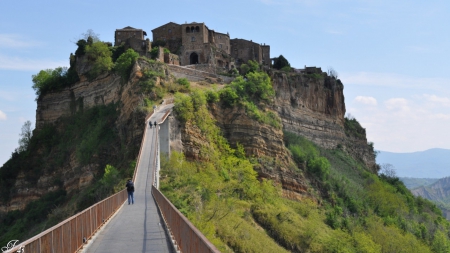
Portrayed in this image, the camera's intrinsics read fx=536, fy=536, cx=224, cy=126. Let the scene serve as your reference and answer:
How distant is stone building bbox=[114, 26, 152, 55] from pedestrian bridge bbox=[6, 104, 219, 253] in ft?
136

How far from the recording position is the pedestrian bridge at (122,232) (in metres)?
11.1

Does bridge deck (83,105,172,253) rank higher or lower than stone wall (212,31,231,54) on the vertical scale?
lower

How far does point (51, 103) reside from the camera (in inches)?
2746

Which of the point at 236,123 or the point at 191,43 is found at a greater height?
the point at 191,43

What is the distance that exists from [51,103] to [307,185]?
1395 inches

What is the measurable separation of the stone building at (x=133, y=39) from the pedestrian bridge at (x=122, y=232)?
136 ft

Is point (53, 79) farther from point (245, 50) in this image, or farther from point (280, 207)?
point (280, 207)

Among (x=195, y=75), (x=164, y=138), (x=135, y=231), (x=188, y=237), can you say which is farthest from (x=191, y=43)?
(x=188, y=237)

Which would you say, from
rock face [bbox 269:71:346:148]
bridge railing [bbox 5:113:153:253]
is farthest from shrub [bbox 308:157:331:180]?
bridge railing [bbox 5:113:153:253]

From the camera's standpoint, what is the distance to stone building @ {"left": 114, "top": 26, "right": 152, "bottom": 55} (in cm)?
6769

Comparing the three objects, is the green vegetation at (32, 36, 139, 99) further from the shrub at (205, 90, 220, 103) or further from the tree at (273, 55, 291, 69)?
the tree at (273, 55, 291, 69)

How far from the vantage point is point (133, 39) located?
67.9 metres

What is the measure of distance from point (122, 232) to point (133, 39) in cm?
5302

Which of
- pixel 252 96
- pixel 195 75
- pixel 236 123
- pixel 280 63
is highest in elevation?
pixel 280 63
